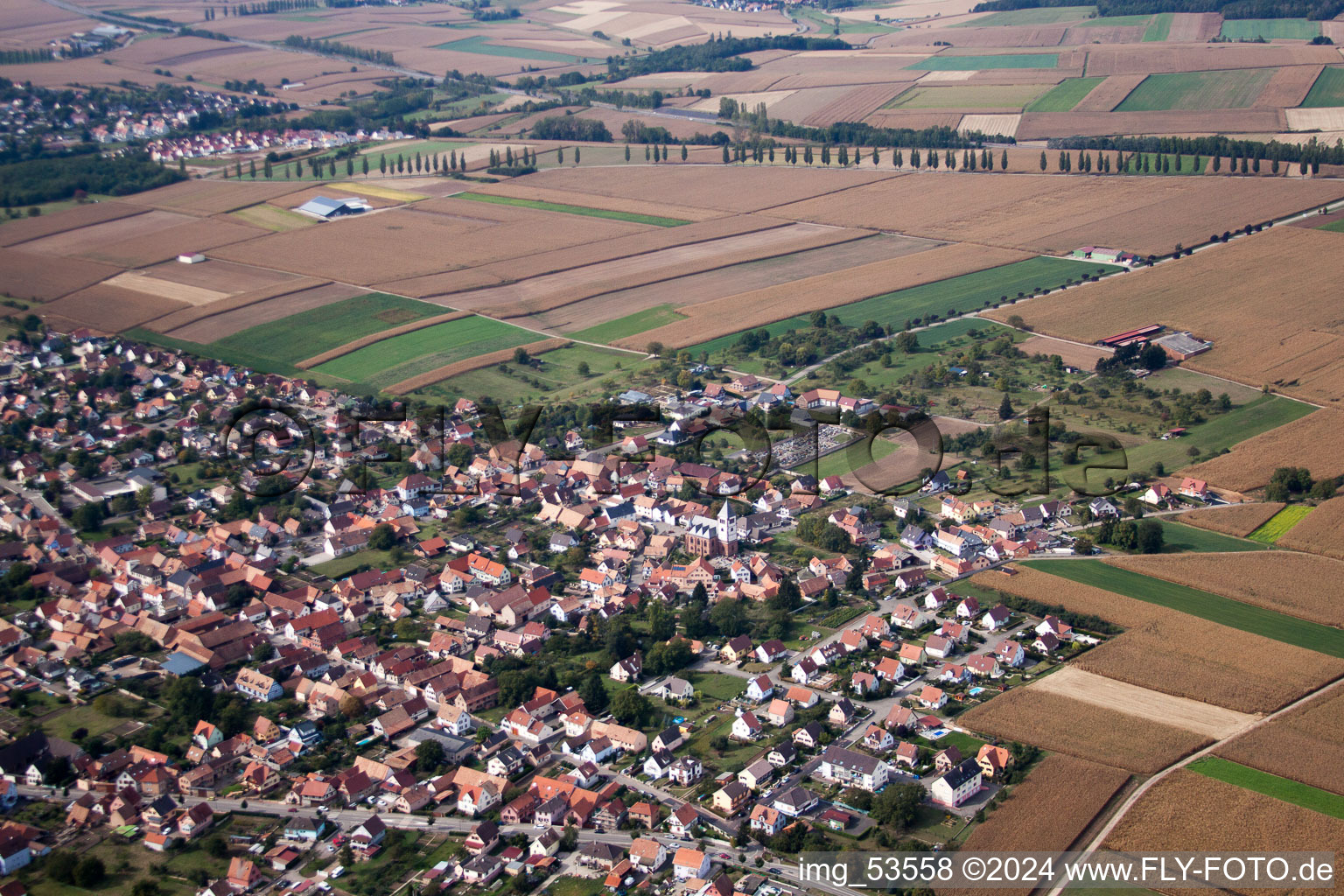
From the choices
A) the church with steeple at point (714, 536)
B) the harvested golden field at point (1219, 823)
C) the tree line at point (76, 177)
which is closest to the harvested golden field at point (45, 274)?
the tree line at point (76, 177)

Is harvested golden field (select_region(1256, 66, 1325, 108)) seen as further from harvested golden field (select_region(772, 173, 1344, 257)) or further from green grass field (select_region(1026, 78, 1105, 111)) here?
harvested golden field (select_region(772, 173, 1344, 257))

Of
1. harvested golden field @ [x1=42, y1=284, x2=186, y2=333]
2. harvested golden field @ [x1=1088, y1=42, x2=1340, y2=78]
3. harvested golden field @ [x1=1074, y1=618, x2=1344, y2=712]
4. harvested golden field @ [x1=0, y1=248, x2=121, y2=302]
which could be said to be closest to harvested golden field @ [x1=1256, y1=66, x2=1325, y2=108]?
harvested golden field @ [x1=1088, y1=42, x2=1340, y2=78]

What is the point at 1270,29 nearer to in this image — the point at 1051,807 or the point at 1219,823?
the point at 1219,823

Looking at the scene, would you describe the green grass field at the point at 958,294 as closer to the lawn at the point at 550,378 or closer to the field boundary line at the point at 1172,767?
the lawn at the point at 550,378

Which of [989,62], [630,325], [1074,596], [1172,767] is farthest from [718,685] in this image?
[989,62]

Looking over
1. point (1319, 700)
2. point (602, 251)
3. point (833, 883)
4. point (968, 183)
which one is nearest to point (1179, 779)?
point (1319, 700)

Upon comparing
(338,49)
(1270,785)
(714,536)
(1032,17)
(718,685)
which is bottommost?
(718,685)

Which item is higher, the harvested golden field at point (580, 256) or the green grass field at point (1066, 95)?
the green grass field at point (1066, 95)
